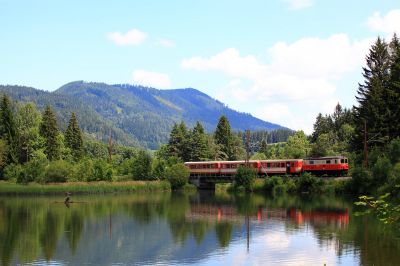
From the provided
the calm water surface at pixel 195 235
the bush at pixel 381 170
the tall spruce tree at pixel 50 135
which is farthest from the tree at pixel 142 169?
the bush at pixel 381 170

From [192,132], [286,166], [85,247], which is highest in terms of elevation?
[192,132]

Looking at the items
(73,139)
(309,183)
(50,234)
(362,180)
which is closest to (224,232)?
(50,234)

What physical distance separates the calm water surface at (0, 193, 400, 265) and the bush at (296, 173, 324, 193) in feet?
30.4

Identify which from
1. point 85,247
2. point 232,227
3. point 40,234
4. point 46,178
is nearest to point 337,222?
point 232,227

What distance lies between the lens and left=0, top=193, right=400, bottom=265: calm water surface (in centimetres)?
2830

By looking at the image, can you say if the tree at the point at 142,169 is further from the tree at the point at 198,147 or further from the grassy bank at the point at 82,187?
the tree at the point at 198,147

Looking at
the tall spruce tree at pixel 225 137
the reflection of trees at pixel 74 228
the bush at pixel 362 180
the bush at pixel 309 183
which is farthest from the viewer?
the tall spruce tree at pixel 225 137

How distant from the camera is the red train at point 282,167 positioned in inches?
2785

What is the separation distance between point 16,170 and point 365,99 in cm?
5222

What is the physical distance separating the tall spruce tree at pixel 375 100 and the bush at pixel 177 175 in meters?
28.6

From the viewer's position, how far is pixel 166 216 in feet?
159

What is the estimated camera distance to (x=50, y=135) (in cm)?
9125

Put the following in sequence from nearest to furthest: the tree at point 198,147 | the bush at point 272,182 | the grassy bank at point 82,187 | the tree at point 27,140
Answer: the bush at point 272,182 < the grassy bank at point 82,187 < the tree at point 27,140 < the tree at point 198,147

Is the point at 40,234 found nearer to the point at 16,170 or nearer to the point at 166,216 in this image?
the point at 166,216
